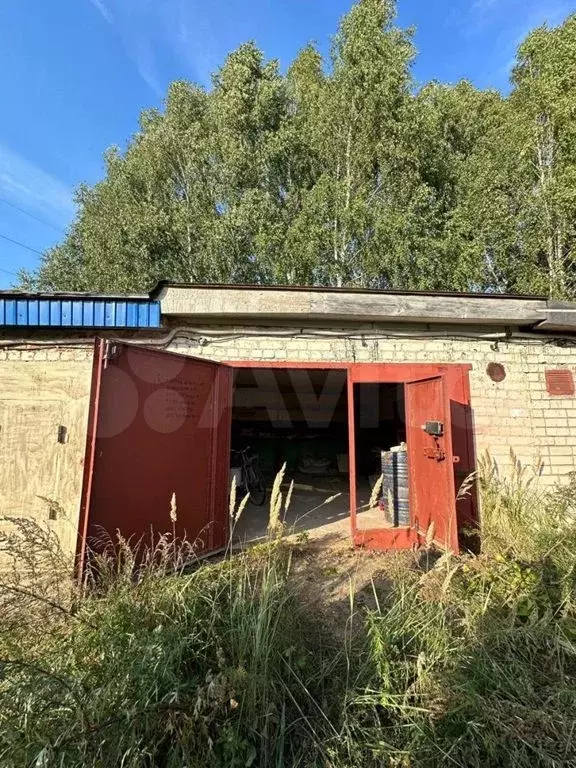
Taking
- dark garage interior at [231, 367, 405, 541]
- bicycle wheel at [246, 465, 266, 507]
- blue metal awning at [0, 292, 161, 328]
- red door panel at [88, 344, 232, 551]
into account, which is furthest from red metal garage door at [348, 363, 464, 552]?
dark garage interior at [231, 367, 405, 541]

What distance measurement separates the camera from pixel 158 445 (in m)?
4.33

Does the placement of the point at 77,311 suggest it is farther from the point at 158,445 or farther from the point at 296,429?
the point at 296,429

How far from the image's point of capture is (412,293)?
5.51 metres

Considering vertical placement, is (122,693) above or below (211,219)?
below

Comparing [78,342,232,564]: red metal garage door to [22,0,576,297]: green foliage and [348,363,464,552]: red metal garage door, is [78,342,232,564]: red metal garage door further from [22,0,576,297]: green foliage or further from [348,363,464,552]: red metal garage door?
[22,0,576,297]: green foliage

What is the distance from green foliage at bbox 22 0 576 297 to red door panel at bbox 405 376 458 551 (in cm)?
1082

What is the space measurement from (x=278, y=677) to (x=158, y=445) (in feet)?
8.24

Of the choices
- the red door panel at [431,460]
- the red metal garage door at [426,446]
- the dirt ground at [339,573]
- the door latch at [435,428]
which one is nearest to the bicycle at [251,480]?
the dirt ground at [339,573]

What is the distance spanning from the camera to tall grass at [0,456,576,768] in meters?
1.99

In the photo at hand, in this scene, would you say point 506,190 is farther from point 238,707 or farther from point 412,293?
point 238,707

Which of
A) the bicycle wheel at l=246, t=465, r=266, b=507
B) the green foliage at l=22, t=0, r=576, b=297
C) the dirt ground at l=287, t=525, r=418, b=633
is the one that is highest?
the green foliage at l=22, t=0, r=576, b=297

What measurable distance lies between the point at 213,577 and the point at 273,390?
22.6 ft

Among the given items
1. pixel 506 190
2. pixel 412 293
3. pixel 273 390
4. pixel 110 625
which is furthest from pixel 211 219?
pixel 110 625

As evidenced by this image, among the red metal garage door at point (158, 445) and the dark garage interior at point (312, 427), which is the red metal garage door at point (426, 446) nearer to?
the red metal garage door at point (158, 445)
